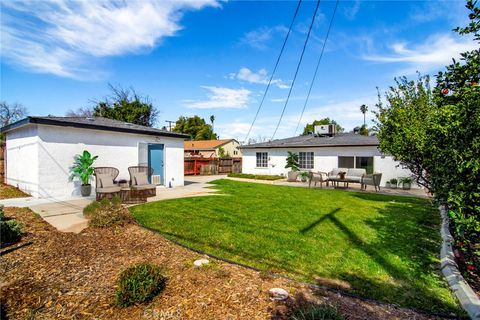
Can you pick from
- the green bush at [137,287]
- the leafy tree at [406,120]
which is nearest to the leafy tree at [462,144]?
the green bush at [137,287]

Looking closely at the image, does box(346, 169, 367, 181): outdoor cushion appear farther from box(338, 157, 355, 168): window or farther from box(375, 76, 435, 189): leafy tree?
box(375, 76, 435, 189): leafy tree

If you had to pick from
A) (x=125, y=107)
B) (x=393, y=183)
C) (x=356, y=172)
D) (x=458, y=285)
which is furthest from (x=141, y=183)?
(x=125, y=107)

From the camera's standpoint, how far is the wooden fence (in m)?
22.1

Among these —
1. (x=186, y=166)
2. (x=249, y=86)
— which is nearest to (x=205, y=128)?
(x=186, y=166)

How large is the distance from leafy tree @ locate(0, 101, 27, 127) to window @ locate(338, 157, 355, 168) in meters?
38.0

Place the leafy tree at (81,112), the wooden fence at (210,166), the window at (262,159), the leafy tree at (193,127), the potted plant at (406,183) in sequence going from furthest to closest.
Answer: the leafy tree at (193,127) → the leafy tree at (81,112) → the wooden fence at (210,166) → the window at (262,159) → the potted plant at (406,183)

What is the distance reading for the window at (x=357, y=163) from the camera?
14.6 metres

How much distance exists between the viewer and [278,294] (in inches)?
108

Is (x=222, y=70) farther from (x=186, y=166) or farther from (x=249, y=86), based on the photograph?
(x=186, y=166)

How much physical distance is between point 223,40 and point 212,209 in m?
8.98

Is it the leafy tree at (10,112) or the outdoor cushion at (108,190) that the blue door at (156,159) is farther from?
the leafy tree at (10,112)

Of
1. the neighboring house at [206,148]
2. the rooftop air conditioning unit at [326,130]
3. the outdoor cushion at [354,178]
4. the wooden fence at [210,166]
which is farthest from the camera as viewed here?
the neighboring house at [206,148]

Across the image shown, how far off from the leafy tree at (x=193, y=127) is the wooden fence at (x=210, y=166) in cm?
1930

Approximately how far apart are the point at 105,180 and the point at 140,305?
734 cm
